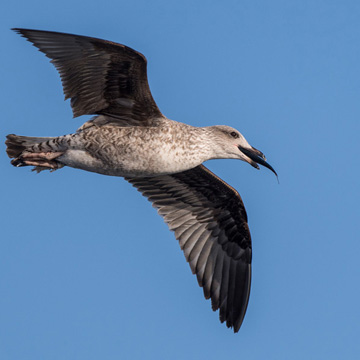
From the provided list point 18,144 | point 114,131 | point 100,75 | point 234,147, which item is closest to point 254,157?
point 234,147

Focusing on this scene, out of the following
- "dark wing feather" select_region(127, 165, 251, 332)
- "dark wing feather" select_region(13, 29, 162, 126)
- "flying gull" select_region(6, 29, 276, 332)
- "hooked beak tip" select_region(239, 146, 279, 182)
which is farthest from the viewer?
"dark wing feather" select_region(127, 165, 251, 332)

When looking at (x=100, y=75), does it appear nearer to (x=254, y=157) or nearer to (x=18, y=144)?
(x=18, y=144)

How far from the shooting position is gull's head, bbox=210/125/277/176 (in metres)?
11.1

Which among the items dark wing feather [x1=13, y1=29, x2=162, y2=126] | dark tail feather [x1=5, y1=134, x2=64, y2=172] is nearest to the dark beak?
dark wing feather [x1=13, y1=29, x2=162, y2=126]

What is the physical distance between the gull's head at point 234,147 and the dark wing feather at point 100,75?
3.31 ft

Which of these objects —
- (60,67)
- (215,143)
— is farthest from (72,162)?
(215,143)

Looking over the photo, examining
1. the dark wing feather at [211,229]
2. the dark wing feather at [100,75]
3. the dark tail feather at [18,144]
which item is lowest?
the dark wing feather at [211,229]

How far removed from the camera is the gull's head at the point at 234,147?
36.3 ft

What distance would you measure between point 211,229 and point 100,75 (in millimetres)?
3485

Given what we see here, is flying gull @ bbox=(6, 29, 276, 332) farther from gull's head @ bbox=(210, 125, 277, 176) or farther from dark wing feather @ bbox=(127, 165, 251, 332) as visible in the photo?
dark wing feather @ bbox=(127, 165, 251, 332)

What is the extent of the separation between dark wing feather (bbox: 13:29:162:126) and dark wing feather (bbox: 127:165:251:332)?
2033mm

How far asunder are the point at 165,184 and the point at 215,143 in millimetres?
1785

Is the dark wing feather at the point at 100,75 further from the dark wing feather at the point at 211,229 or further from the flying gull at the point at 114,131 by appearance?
the dark wing feather at the point at 211,229

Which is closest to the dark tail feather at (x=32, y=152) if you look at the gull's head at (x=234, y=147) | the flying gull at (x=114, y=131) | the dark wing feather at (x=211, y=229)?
the flying gull at (x=114, y=131)
